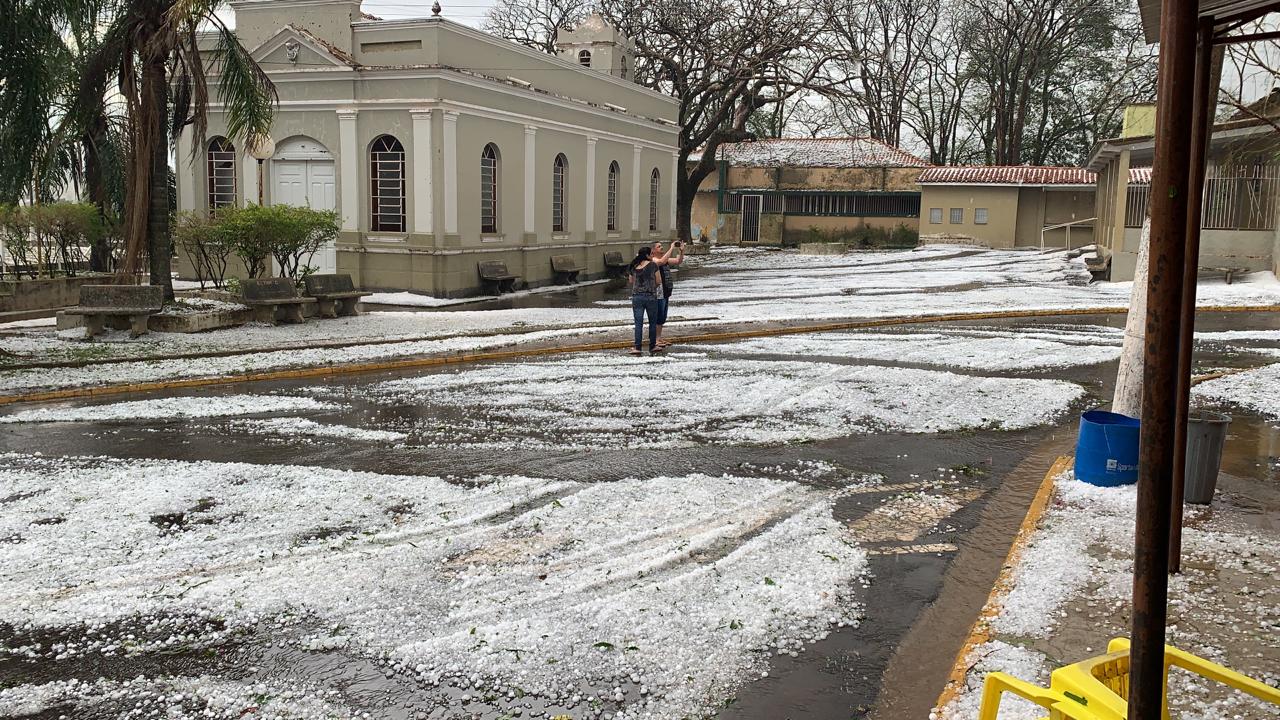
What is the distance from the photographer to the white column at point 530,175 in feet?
84.3

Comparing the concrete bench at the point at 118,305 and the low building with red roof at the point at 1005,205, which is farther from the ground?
the low building with red roof at the point at 1005,205

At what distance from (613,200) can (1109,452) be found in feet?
83.1

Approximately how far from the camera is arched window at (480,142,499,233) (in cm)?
2428

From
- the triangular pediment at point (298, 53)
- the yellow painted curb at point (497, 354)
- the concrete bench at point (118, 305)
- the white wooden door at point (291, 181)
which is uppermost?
the triangular pediment at point (298, 53)

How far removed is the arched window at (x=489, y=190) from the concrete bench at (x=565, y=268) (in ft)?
9.76

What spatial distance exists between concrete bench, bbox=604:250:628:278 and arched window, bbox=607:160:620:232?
83 centimetres

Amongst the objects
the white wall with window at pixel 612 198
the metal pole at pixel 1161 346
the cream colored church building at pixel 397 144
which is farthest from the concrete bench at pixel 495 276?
the metal pole at pixel 1161 346

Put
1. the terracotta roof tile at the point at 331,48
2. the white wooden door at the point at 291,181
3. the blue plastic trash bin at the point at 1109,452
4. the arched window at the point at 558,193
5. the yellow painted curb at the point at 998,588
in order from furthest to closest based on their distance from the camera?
1. the arched window at the point at 558,193
2. the white wooden door at the point at 291,181
3. the terracotta roof tile at the point at 331,48
4. the blue plastic trash bin at the point at 1109,452
5. the yellow painted curb at the point at 998,588

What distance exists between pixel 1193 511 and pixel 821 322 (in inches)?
423

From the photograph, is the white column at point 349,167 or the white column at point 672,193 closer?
the white column at point 349,167

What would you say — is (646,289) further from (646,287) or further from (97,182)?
(97,182)

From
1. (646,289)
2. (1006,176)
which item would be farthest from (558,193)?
(1006,176)

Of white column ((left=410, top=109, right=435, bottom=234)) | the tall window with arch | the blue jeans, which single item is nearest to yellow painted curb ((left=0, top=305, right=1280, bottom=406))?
the blue jeans

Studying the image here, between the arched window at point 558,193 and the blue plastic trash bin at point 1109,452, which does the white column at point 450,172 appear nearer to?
the arched window at point 558,193
